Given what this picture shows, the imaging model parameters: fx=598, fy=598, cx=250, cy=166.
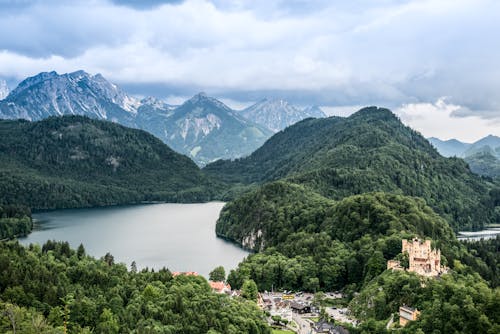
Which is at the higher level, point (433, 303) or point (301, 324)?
point (433, 303)

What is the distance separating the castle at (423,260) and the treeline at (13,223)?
114 m

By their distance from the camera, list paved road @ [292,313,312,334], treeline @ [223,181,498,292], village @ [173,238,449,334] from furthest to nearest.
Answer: treeline @ [223,181,498,292], paved road @ [292,313,312,334], village @ [173,238,449,334]

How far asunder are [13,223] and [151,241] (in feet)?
144

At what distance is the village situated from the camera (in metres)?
72.6

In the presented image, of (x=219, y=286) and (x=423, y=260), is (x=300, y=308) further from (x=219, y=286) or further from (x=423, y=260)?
(x=423, y=260)

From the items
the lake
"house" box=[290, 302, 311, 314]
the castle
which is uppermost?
the castle

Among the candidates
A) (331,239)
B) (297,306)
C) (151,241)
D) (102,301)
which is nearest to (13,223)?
(151,241)

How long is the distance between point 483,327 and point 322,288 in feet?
129

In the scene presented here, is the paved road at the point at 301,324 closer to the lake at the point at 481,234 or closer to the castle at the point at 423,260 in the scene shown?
the castle at the point at 423,260

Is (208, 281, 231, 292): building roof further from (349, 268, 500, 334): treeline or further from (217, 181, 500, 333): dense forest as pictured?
(349, 268, 500, 334): treeline

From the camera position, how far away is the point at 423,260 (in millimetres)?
81375

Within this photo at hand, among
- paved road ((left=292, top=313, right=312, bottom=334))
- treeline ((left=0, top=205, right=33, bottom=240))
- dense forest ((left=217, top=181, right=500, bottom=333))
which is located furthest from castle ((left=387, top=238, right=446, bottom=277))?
treeline ((left=0, top=205, right=33, bottom=240))

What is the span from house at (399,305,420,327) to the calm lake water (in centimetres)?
4750

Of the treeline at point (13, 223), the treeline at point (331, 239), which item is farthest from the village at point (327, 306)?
the treeline at point (13, 223)
